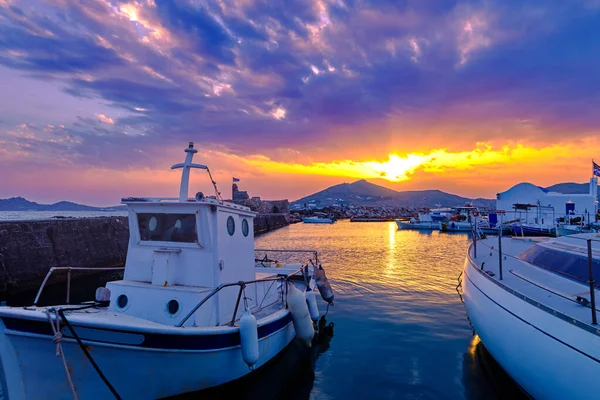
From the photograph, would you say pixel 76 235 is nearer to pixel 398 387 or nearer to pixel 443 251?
pixel 398 387

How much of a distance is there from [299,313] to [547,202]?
58.1m

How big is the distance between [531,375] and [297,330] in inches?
217

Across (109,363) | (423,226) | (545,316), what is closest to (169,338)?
(109,363)

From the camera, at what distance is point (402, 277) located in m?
20.3

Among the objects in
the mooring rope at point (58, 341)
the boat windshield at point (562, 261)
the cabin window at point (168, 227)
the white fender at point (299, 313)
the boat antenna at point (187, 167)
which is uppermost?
the boat antenna at point (187, 167)

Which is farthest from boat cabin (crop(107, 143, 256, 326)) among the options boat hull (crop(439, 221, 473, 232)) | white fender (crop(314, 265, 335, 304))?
boat hull (crop(439, 221, 473, 232))

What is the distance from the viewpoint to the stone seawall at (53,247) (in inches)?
694

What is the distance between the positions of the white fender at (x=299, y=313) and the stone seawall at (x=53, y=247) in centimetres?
1458

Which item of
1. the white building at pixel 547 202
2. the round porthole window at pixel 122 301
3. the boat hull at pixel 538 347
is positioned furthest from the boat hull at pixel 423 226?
the round porthole window at pixel 122 301

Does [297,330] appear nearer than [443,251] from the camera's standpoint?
Yes

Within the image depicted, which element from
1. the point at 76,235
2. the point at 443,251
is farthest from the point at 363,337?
the point at 443,251

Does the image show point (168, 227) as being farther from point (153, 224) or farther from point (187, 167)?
point (187, 167)

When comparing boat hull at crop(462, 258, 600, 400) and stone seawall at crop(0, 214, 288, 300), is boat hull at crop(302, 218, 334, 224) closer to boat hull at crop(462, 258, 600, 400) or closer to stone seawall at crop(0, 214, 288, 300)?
stone seawall at crop(0, 214, 288, 300)

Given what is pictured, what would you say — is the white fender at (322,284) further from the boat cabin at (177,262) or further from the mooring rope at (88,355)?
the mooring rope at (88,355)
